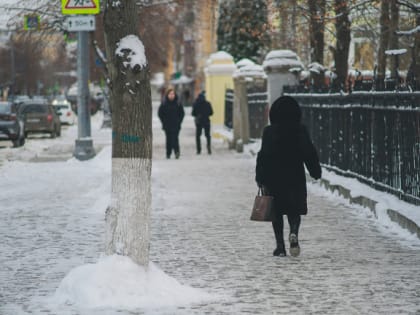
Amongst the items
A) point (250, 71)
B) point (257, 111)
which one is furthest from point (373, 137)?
point (250, 71)

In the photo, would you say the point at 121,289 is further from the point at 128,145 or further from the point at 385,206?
the point at 385,206

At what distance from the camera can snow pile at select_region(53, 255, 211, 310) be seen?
8.12m

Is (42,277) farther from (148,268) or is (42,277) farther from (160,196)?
(160,196)

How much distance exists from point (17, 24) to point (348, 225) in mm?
25115

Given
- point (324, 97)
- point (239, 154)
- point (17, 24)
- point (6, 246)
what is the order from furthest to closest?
1. point (17, 24)
2. point (239, 154)
3. point (324, 97)
4. point (6, 246)

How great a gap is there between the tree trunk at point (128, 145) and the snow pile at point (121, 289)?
0.18 meters

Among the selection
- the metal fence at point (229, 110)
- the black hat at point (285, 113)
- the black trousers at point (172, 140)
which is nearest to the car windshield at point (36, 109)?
the metal fence at point (229, 110)

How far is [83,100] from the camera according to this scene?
86.7 feet

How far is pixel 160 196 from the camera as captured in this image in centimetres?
1720

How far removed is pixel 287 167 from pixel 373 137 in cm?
520

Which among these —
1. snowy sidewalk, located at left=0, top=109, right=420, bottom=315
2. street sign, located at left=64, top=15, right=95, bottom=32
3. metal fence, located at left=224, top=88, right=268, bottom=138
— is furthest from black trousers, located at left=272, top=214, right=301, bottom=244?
metal fence, located at left=224, top=88, right=268, bottom=138

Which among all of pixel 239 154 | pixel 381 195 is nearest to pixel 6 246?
pixel 381 195

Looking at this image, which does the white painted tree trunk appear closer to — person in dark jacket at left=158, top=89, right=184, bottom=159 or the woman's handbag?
the woman's handbag

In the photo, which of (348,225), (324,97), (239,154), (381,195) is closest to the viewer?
(348,225)
